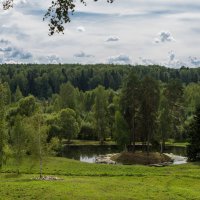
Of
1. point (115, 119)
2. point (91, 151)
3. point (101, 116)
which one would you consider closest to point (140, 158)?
point (115, 119)

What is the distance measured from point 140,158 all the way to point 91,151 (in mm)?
21173

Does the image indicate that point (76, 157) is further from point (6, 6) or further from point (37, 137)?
point (6, 6)

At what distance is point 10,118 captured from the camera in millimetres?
94500

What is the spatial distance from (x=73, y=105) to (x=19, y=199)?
101 m

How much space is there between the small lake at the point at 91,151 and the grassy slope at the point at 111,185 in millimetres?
28715

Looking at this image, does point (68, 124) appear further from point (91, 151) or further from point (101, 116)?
point (91, 151)

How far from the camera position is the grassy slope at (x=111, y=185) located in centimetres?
3762

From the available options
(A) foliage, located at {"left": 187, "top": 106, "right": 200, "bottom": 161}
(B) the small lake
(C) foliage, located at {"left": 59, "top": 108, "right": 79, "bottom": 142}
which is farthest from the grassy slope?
(C) foliage, located at {"left": 59, "top": 108, "right": 79, "bottom": 142}

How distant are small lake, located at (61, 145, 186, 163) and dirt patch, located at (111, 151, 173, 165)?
19.9 feet

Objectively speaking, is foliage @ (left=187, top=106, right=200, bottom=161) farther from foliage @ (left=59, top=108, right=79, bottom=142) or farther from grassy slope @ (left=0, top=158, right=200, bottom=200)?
foliage @ (left=59, top=108, right=79, bottom=142)

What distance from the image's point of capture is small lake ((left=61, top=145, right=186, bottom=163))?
9381 centimetres

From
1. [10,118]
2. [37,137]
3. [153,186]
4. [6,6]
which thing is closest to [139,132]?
[10,118]

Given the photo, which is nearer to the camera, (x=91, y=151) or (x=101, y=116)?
(x=91, y=151)

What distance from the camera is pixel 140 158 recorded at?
8431 centimetres
